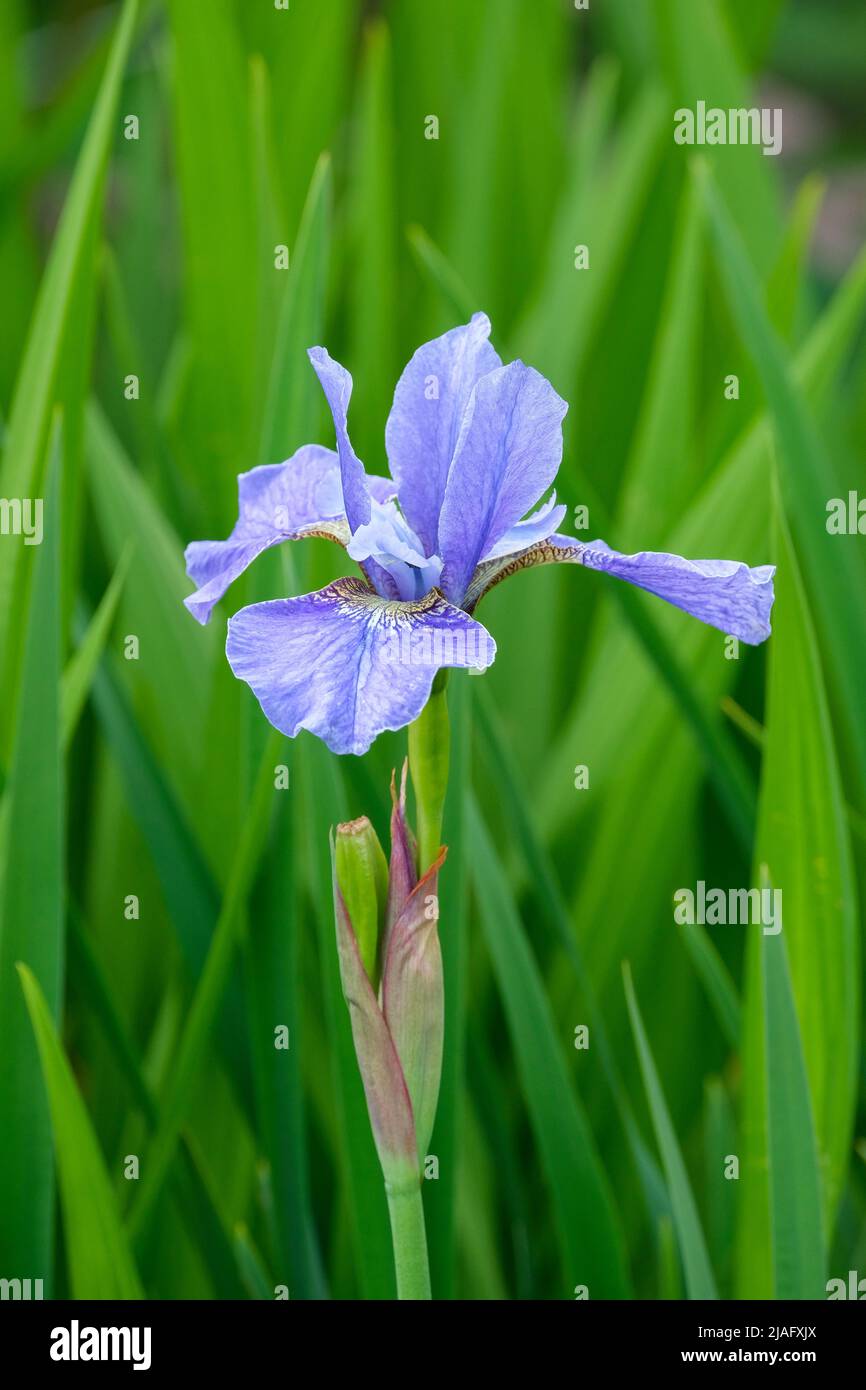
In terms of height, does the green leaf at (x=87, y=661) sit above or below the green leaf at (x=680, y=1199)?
above

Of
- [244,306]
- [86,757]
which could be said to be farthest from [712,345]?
[86,757]

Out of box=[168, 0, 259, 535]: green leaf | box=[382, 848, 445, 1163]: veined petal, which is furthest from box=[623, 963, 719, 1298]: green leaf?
box=[168, 0, 259, 535]: green leaf

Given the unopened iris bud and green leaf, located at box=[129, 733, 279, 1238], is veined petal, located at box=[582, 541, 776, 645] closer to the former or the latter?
the unopened iris bud

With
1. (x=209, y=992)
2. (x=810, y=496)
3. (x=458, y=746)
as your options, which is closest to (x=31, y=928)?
(x=209, y=992)

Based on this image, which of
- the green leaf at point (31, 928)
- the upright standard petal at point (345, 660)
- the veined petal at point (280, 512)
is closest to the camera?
the upright standard petal at point (345, 660)

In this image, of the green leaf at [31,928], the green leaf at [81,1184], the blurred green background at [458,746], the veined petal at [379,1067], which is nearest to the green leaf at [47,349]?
the blurred green background at [458,746]

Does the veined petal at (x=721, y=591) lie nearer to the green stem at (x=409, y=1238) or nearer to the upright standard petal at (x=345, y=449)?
the upright standard petal at (x=345, y=449)

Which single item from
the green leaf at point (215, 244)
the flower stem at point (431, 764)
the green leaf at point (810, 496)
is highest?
the green leaf at point (215, 244)
